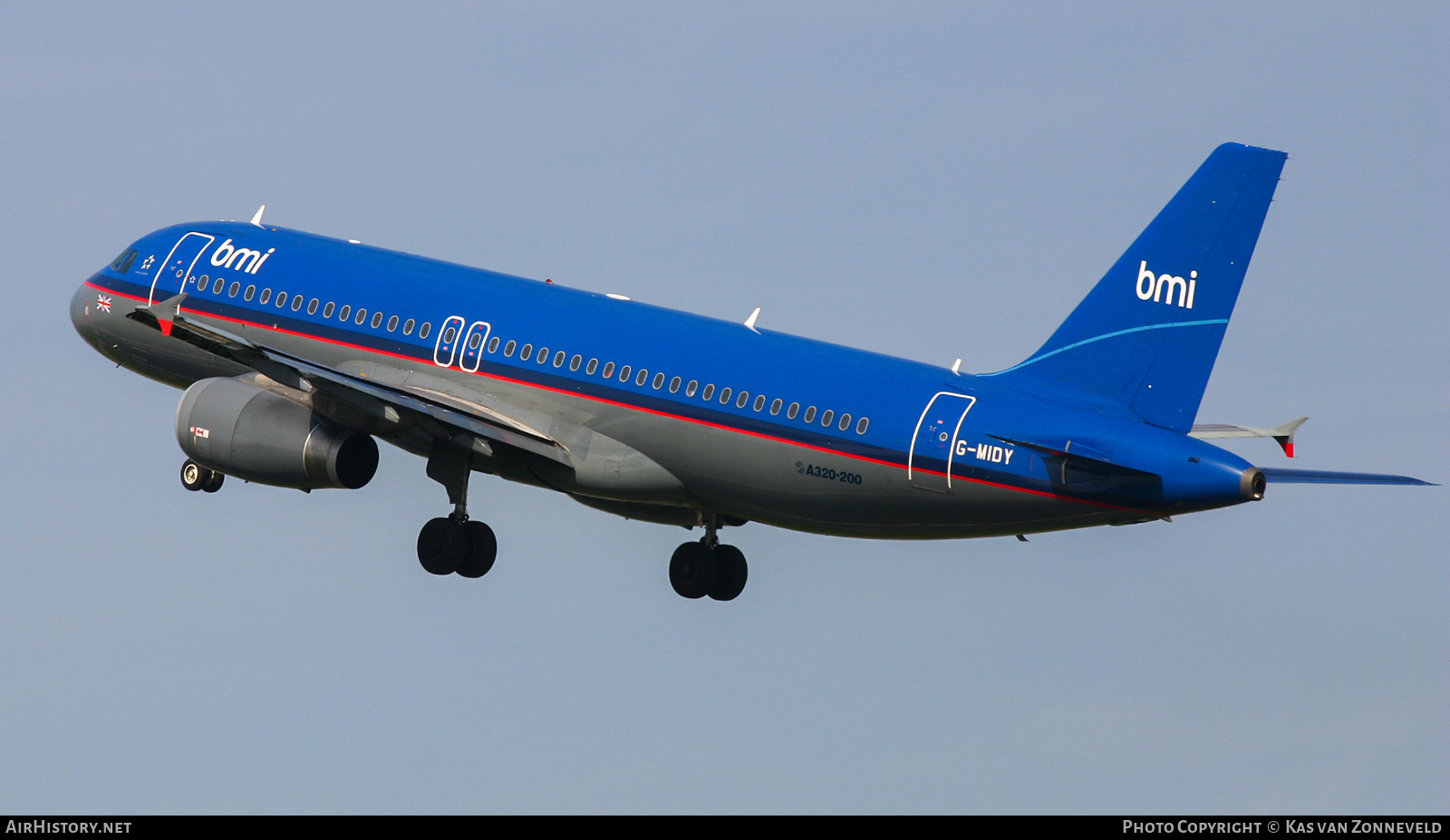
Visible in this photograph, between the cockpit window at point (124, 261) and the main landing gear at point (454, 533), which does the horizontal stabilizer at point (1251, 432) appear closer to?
the main landing gear at point (454, 533)

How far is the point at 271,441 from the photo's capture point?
1780 inches

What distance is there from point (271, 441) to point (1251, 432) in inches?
698

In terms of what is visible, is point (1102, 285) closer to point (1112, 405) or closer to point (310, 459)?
point (1112, 405)

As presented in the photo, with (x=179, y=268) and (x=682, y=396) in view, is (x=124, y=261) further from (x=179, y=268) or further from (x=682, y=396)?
(x=682, y=396)

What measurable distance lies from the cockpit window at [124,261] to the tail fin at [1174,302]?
813 inches

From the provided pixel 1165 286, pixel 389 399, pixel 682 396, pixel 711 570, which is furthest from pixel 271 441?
pixel 1165 286

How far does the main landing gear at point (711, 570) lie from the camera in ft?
160

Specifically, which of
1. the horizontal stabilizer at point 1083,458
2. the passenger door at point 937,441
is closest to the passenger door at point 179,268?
the passenger door at point 937,441

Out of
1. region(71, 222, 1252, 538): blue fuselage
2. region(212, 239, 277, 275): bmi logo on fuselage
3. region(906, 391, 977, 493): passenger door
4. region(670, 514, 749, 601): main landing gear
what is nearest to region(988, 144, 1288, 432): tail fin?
region(71, 222, 1252, 538): blue fuselage

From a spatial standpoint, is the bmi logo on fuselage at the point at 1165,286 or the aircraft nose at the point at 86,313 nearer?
the bmi logo on fuselage at the point at 1165,286

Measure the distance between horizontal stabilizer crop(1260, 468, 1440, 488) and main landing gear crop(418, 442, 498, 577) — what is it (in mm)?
15160

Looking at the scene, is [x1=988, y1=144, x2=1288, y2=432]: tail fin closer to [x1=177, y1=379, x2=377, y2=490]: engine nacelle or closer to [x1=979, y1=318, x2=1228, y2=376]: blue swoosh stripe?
[x1=979, y1=318, x2=1228, y2=376]: blue swoosh stripe

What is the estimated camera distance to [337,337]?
156ft

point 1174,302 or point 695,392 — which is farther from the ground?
point 1174,302
